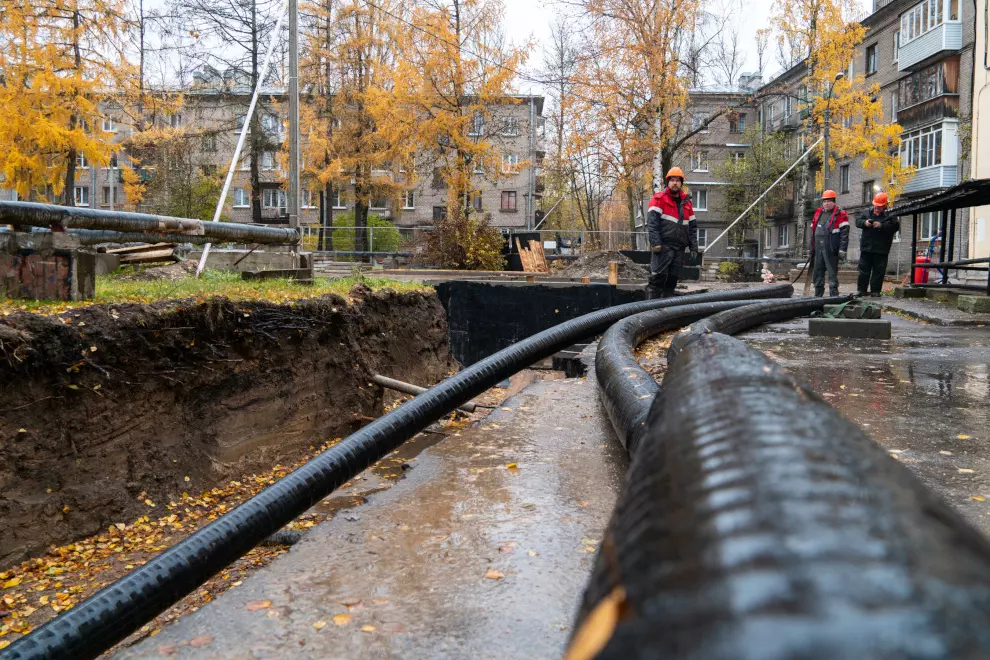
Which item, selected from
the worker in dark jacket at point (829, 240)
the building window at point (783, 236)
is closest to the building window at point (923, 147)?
the building window at point (783, 236)

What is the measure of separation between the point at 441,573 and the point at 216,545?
688 mm

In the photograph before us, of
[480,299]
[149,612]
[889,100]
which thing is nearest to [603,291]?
[480,299]

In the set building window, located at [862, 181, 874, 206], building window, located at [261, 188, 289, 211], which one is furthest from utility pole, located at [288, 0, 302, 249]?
building window, located at [261, 188, 289, 211]

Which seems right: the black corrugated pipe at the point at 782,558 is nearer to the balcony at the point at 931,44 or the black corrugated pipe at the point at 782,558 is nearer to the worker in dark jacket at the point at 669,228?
the worker in dark jacket at the point at 669,228

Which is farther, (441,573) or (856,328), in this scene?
(856,328)

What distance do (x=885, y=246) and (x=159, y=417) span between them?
43.5 feet

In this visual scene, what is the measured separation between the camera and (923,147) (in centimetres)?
3259

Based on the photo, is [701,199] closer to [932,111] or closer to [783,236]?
[783,236]

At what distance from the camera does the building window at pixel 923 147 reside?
103ft

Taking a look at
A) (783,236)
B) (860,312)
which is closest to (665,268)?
(860,312)

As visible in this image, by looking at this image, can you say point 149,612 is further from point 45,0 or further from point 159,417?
point 45,0

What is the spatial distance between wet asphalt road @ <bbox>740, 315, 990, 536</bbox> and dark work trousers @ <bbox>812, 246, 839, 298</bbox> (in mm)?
4587

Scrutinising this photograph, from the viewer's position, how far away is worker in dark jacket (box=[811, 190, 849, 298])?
13012 millimetres

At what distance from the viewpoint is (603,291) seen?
14641mm
